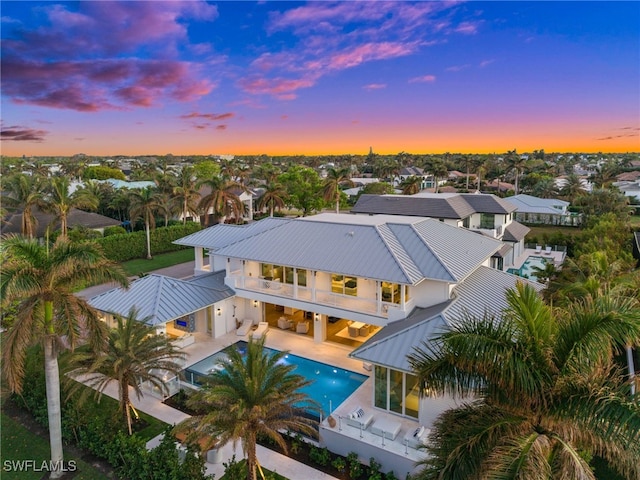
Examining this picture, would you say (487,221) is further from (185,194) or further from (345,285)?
(185,194)

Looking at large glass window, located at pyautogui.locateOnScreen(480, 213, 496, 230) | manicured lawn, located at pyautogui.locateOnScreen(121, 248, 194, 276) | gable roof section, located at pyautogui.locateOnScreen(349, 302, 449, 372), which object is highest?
large glass window, located at pyautogui.locateOnScreen(480, 213, 496, 230)

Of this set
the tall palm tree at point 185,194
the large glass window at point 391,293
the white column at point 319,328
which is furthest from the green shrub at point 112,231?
the large glass window at point 391,293

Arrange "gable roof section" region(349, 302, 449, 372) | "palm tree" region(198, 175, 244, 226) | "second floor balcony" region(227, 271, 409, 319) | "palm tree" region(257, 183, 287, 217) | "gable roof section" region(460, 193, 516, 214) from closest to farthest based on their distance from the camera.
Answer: "gable roof section" region(349, 302, 449, 372) → "second floor balcony" region(227, 271, 409, 319) → "gable roof section" region(460, 193, 516, 214) → "palm tree" region(198, 175, 244, 226) → "palm tree" region(257, 183, 287, 217)

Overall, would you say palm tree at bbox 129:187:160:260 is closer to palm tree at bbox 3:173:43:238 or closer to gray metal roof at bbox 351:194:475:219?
palm tree at bbox 3:173:43:238

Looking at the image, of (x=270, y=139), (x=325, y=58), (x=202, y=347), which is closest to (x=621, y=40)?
(x=325, y=58)

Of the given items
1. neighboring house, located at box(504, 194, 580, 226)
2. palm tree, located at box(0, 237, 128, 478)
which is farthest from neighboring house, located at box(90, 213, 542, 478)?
neighboring house, located at box(504, 194, 580, 226)

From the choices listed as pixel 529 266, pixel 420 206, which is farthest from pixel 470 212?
pixel 529 266
